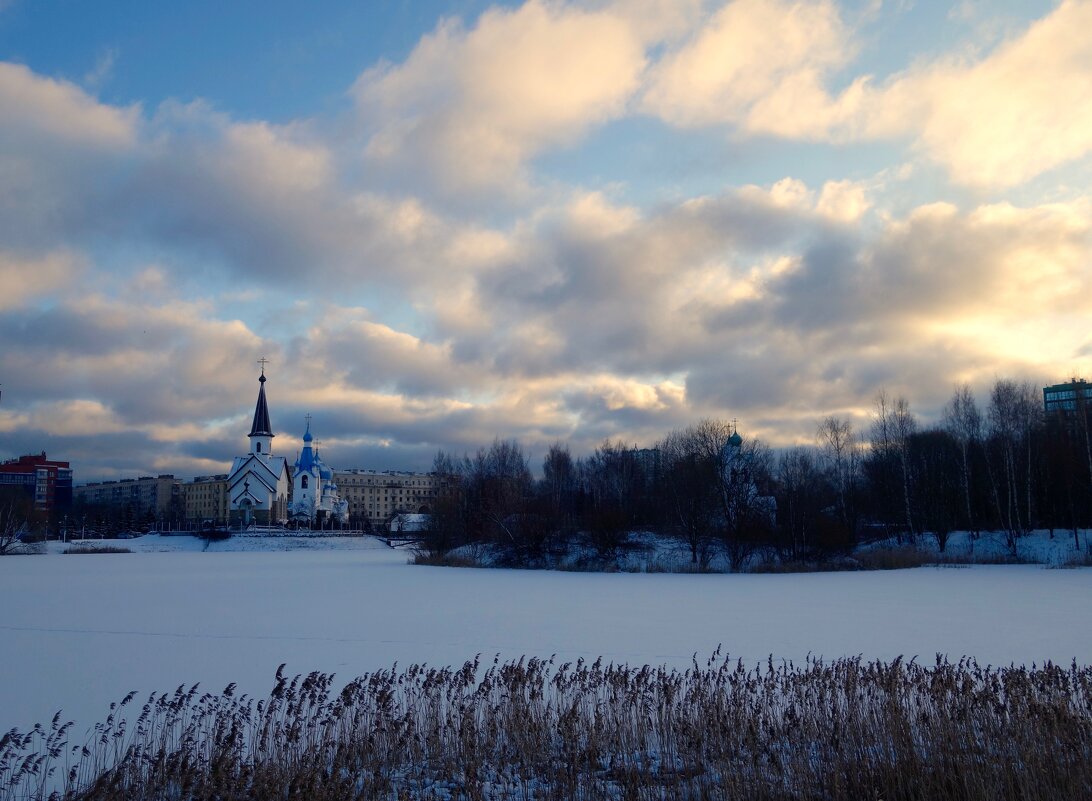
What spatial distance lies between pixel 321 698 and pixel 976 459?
53.3m

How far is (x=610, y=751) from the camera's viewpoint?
6.89 meters

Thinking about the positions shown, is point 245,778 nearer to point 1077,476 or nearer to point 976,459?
point 1077,476

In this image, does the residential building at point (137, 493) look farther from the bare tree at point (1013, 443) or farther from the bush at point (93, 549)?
the bare tree at point (1013, 443)

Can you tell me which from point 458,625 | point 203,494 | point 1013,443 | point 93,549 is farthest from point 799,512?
point 203,494

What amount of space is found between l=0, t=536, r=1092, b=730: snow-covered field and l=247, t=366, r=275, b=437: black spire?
8104 centimetres

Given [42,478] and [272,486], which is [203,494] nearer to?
[42,478]

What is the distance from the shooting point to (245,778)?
523 cm

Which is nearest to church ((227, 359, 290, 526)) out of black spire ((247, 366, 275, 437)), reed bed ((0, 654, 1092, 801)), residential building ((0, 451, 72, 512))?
black spire ((247, 366, 275, 437))

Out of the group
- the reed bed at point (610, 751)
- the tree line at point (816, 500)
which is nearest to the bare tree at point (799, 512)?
the tree line at point (816, 500)

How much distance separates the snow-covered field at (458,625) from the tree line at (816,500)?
464 inches

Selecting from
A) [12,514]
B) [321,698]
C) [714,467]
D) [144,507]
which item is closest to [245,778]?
[321,698]

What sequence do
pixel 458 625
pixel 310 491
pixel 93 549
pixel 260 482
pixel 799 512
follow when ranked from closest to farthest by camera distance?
pixel 458 625, pixel 799 512, pixel 93 549, pixel 260 482, pixel 310 491

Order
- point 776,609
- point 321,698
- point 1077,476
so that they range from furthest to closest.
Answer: point 1077,476 < point 776,609 < point 321,698

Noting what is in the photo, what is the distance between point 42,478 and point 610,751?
577 ft
